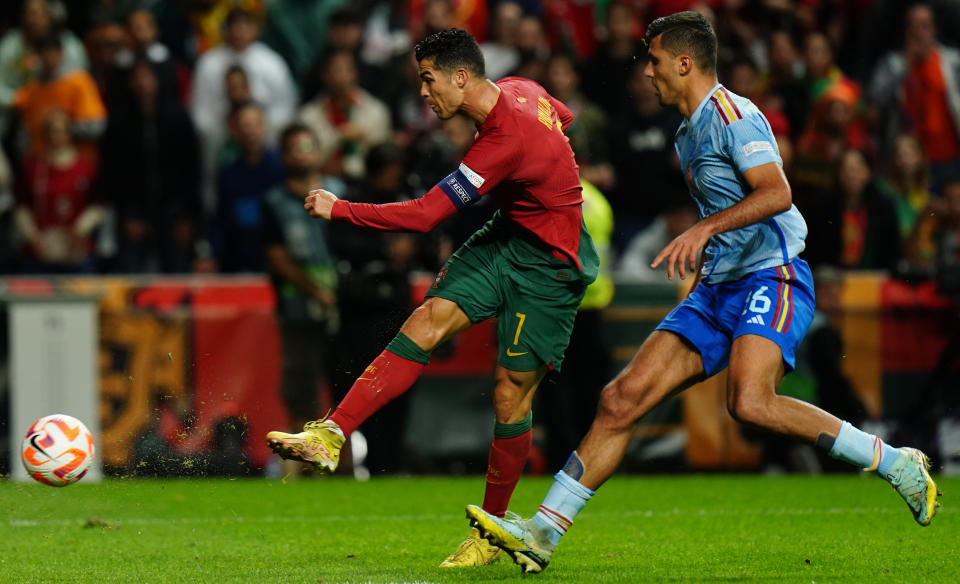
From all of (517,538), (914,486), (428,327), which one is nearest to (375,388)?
(428,327)

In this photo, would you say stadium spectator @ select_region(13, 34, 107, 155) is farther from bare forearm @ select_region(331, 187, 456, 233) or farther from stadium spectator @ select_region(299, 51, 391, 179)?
bare forearm @ select_region(331, 187, 456, 233)

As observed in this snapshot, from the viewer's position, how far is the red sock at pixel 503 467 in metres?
6.68

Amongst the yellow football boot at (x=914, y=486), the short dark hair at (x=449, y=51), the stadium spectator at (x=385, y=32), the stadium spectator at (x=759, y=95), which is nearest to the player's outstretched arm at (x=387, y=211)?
the short dark hair at (x=449, y=51)

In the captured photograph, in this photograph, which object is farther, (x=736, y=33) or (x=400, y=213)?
(x=736, y=33)

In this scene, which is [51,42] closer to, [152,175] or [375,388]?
[152,175]

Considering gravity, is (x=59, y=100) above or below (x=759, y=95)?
below

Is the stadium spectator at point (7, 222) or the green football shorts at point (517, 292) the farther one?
the stadium spectator at point (7, 222)

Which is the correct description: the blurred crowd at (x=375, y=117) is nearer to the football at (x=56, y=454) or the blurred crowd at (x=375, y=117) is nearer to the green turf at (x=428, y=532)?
the green turf at (x=428, y=532)

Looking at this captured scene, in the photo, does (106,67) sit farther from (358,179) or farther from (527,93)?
(527,93)

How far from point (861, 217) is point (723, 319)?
630cm

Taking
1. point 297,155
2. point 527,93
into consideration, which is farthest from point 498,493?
point 297,155

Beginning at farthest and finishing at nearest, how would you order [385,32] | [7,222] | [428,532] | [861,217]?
[385,32]
[7,222]
[861,217]
[428,532]

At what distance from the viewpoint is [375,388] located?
6.30m

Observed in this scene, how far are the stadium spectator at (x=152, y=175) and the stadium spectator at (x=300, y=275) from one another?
1878 millimetres
